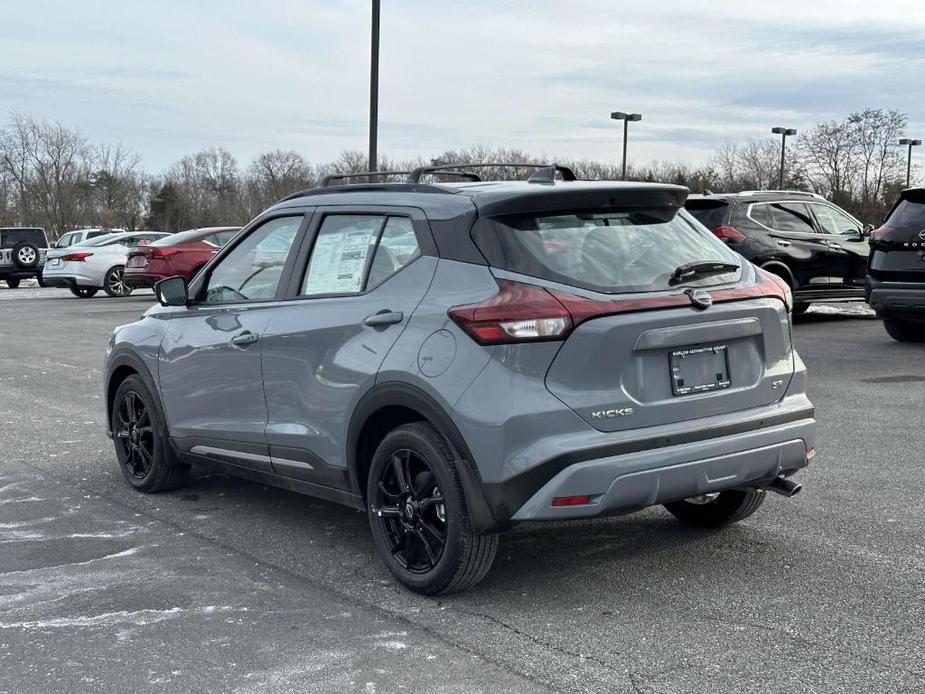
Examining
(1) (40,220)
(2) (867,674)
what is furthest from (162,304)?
(1) (40,220)

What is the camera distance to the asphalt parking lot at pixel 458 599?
3.65 metres

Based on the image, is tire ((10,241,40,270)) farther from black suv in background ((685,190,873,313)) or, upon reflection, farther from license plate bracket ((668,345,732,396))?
license plate bracket ((668,345,732,396))

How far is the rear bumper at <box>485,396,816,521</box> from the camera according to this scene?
3.99 meters

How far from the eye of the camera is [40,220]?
64000 millimetres

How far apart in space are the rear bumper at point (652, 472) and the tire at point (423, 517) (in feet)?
0.72

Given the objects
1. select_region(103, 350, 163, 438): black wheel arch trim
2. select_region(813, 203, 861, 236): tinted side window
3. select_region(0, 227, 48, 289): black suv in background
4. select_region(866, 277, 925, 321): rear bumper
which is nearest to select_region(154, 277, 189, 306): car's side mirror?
select_region(103, 350, 163, 438): black wheel arch trim

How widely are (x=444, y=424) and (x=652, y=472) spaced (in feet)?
2.61

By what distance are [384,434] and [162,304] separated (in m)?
2.10

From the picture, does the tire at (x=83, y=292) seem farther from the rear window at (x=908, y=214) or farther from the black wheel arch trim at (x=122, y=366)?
the black wheel arch trim at (x=122, y=366)

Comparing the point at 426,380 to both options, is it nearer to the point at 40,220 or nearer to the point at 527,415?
the point at 527,415

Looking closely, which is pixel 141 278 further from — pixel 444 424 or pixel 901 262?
pixel 444 424

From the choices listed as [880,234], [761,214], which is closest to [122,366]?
[880,234]

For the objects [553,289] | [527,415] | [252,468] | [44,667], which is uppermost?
[553,289]

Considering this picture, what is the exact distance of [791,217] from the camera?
1516 centimetres
